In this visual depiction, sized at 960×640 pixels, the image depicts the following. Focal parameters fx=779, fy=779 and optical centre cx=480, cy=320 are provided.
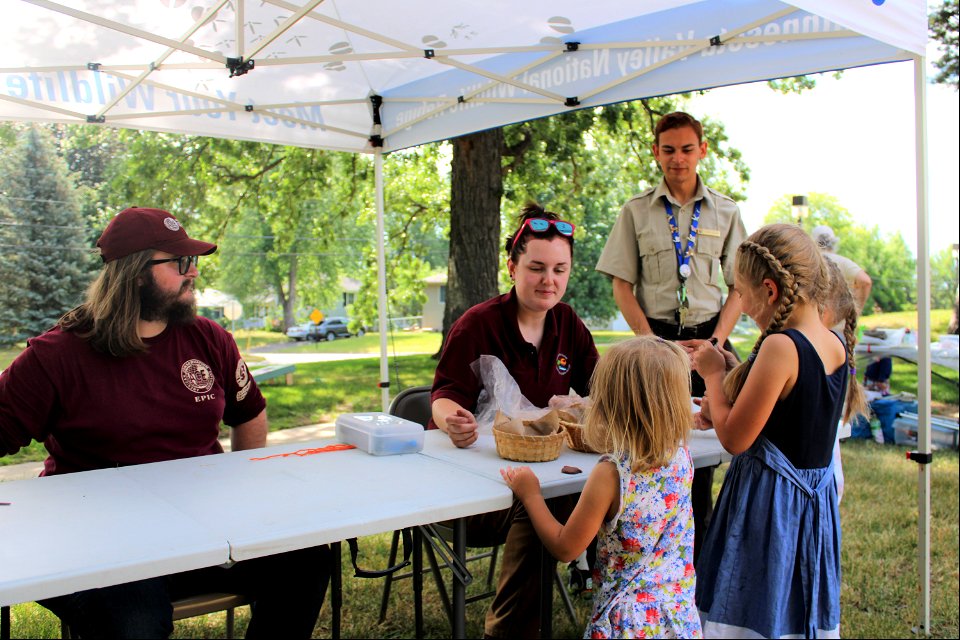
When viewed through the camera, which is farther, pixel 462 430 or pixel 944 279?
pixel 944 279

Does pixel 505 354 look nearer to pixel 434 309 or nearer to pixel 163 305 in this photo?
pixel 163 305

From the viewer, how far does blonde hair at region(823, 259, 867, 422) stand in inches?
87.5

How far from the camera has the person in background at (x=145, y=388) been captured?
208cm

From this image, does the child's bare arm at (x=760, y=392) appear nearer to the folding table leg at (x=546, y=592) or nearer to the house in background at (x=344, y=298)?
the folding table leg at (x=546, y=592)

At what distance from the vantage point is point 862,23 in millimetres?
2441

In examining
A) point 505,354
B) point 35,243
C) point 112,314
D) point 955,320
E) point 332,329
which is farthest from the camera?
point 332,329

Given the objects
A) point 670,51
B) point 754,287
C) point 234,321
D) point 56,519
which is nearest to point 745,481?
point 754,287

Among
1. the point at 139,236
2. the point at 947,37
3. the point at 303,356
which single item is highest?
the point at 947,37

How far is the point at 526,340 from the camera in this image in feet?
8.95

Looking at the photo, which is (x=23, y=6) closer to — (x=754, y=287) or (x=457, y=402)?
(x=457, y=402)

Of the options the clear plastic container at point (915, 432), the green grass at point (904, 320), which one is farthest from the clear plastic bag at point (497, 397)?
the green grass at point (904, 320)

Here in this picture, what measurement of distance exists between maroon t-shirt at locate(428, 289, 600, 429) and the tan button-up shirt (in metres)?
0.74

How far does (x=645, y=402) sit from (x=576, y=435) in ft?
1.80

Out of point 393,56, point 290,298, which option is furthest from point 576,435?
point 290,298
